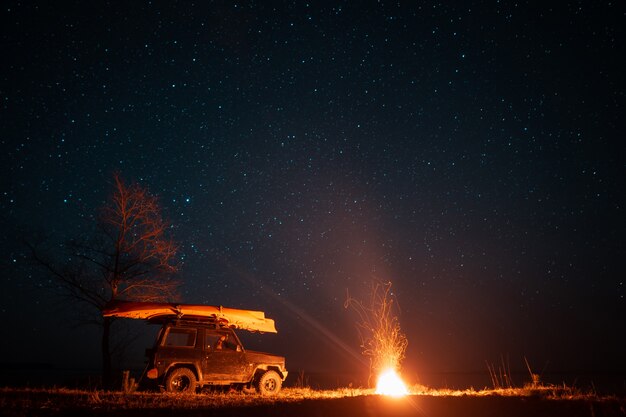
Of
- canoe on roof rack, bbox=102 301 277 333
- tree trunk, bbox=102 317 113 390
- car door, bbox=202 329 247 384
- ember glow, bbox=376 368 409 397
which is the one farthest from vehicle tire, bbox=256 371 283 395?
tree trunk, bbox=102 317 113 390

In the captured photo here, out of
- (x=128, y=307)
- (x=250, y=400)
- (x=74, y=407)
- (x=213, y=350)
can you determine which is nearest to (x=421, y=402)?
(x=250, y=400)

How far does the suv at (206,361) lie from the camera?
12703 millimetres

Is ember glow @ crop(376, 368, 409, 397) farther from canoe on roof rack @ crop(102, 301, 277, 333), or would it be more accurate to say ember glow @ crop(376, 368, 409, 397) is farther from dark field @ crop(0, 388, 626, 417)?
canoe on roof rack @ crop(102, 301, 277, 333)

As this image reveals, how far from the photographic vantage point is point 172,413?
870 centimetres

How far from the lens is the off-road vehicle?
41.8ft

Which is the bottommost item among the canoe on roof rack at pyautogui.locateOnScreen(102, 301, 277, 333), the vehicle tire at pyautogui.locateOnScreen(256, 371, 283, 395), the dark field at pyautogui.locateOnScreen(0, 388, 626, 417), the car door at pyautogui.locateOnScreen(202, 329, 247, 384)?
the dark field at pyautogui.locateOnScreen(0, 388, 626, 417)

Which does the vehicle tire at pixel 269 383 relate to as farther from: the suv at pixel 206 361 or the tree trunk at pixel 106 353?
the tree trunk at pixel 106 353

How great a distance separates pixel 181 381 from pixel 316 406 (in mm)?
4783

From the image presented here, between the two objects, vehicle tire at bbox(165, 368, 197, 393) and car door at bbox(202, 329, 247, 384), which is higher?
car door at bbox(202, 329, 247, 384)

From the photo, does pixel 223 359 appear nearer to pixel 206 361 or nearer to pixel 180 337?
pixel 206 361

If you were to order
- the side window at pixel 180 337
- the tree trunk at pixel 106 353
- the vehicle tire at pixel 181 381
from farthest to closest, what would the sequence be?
1. the tree trunk at pixel 106 353
2. the side window at pixel 180 337
3. the vehicle tire at pixel 181 381

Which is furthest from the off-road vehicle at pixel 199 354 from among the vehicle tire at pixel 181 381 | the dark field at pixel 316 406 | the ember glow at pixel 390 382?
the ember glow at pixel 390 382

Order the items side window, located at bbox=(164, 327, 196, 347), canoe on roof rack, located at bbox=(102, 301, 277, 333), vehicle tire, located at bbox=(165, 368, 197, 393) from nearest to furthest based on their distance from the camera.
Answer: vehicle tire, located at bbox=(165, 368, 197, 393)
side window, located at bbox=(164, 327, 196, 347)
canoe on roof rack, located at bbox=(102, 301, 277, 333)

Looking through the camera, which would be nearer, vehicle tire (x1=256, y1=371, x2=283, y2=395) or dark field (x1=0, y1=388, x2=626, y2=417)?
dark field (x1=0, y1=388, x2=626, y2=417)
